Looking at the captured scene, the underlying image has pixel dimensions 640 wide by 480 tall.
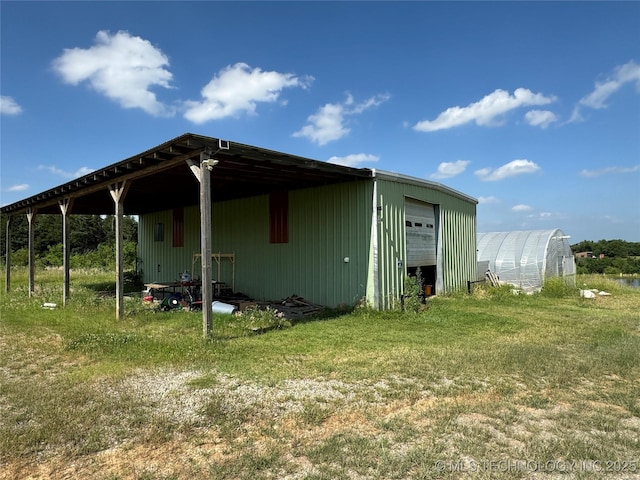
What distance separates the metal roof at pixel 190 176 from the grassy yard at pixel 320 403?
10.1ft

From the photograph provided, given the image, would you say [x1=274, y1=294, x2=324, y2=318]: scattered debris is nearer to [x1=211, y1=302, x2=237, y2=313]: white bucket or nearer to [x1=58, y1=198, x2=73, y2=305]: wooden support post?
[x1=211, y1=302, x2=237, y2=313]: white bucket

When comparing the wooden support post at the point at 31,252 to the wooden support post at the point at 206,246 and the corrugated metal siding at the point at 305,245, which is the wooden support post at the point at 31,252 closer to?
the corrugated metal siding at the point at 305,245

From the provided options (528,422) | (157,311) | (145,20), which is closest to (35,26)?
(145,20)

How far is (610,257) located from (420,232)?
3200cm

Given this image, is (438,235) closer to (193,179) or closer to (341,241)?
(341,241)

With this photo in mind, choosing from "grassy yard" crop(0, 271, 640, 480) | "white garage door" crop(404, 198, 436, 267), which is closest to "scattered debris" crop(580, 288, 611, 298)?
"white garage door" crop(404, 198, 436, 267)

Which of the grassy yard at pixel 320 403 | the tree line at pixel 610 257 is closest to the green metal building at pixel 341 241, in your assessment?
the grassy yard at pixel 320 403

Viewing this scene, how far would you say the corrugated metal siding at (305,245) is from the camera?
962 cm

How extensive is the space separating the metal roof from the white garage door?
87.1 inches

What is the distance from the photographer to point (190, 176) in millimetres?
9453

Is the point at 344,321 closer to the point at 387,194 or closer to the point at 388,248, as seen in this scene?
the point at 388,248

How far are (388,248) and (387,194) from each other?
1.30 metres

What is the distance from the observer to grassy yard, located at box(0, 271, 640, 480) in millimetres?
2752

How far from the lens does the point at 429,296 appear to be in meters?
11.8
